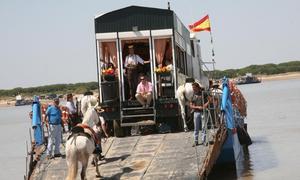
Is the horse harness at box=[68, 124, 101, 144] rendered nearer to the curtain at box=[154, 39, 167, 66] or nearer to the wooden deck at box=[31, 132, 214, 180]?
the wooden deck at box=[31, 132, 214, 180]

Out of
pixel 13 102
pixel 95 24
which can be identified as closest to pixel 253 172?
pixel 95 24

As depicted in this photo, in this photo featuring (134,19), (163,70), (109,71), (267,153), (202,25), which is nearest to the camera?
(163,70)

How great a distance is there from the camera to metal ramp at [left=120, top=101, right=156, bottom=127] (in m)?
16.8

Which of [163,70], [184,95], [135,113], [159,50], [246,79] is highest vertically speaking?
[159,50]

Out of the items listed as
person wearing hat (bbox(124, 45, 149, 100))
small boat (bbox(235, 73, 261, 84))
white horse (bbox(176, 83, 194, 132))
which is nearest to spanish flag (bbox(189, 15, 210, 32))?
person wearing hat (bbox(124, 45, 149, 100))

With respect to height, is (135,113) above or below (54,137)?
above

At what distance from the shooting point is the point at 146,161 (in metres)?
13.4

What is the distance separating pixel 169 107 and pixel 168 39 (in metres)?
1.87

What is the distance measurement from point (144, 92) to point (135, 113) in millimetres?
700

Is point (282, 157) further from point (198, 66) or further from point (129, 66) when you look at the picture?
point (129, 66)

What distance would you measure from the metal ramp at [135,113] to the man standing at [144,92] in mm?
257

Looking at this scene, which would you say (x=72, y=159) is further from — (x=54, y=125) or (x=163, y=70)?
(x=163, y=70)

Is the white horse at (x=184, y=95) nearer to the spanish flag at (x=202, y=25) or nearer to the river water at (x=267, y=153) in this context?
the river water at (x=267, y=153)

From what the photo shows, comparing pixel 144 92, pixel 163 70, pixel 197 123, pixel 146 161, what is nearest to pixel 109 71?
pixel 144 92
